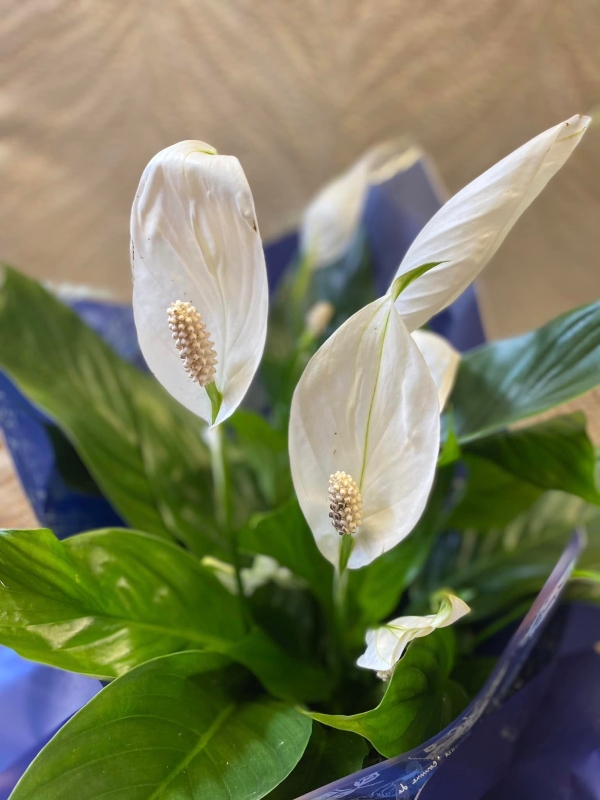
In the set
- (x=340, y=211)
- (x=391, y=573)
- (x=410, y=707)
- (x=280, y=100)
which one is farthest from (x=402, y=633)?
(x=280, y=100)

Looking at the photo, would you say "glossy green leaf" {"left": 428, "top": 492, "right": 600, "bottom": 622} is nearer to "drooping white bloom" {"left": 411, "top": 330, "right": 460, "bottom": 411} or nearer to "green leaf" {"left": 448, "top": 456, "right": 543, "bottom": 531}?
"green leaf" {"left": 448, "top": 456, "right": 543, "bottom": 531}

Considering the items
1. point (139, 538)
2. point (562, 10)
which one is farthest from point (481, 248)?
point (562, 10)

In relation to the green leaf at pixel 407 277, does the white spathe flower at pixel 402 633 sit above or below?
below

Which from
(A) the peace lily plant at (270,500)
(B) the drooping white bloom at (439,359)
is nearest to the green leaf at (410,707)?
(A) the peace lily plant at (270,500)

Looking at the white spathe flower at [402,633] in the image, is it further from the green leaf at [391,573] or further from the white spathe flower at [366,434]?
the green leaf at [391,573]

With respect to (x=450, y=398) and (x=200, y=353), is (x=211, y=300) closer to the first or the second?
(x=200, y=353)

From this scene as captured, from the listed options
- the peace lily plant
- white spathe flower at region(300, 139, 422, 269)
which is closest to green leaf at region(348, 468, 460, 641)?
the peace lily plant

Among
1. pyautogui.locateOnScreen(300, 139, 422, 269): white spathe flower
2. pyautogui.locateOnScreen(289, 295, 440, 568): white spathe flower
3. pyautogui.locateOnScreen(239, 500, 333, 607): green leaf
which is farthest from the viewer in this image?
pyautogui.locateOnScreen(300, 139, 422, 269): white spathe flower
